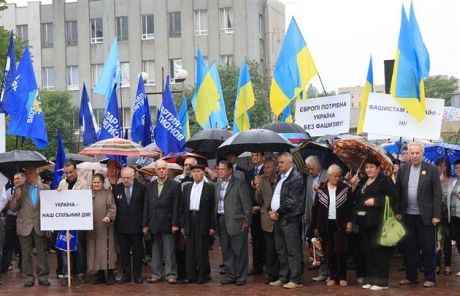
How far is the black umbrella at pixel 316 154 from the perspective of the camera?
46.8 ft

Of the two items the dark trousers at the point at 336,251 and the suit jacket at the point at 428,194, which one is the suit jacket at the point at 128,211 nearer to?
the dark trousers at the point at 336,251

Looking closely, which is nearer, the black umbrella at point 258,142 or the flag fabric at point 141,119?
the black umbrella at point 258,142

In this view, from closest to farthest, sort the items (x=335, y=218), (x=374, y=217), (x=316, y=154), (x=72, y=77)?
(x=374, y=217) < (x=335, y=218) < (x=316, y=154) < (x=72, y=77)

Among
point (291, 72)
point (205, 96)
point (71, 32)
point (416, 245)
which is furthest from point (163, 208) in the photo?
point (71, 32)

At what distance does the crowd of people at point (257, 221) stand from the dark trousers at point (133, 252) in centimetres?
2

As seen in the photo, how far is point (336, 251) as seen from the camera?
12414 mm

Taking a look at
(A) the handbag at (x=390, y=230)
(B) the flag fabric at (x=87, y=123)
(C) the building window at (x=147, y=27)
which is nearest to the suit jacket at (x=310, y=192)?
(A) the handbag at (x=390, y=230)

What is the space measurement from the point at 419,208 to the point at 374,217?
0.71 m

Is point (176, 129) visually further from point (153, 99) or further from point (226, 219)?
point (153, 99)

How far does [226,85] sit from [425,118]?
106 feet

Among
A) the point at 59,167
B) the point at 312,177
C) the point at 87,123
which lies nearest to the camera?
the point at 312,177

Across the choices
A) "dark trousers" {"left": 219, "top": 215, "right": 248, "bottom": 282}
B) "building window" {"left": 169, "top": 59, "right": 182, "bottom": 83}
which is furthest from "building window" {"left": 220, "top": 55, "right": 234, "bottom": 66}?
"dark trousers" {"left": 219, "top": 215, "right": 248, "bottom": 282}

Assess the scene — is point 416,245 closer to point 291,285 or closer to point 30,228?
point 291,285

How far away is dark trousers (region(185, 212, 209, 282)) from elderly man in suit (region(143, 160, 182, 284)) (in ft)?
0.79
